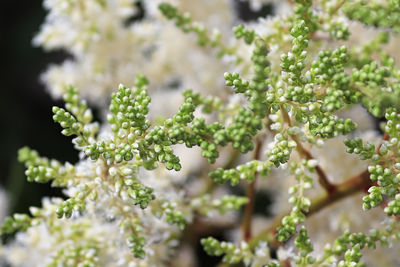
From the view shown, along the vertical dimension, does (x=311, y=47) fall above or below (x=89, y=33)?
below

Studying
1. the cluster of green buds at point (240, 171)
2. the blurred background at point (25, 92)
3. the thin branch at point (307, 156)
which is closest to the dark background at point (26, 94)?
the blurred background at point (25, 92)

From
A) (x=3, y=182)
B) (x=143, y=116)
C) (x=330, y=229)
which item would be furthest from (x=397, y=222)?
(x=3, y=182)

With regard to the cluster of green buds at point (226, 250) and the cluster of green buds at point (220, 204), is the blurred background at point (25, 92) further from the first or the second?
the cluster of green buds at point (226, 250)

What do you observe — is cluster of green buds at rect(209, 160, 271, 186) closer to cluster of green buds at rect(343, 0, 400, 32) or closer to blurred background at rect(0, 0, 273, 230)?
cluster of green buds at rect(343, 0, 400, 32)

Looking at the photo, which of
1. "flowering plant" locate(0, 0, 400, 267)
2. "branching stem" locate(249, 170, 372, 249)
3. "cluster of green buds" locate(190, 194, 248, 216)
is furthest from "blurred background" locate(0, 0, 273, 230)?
"branching stem" locate(249, 170, 372, 249)

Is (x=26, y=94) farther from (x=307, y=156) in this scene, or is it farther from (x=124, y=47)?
(x=307, y=156)

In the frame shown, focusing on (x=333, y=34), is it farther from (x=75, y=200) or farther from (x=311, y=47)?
(x=75, y=200)

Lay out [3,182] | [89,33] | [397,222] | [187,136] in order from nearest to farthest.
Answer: [187,136]
[397,222]
[89,33]
[3,182]
